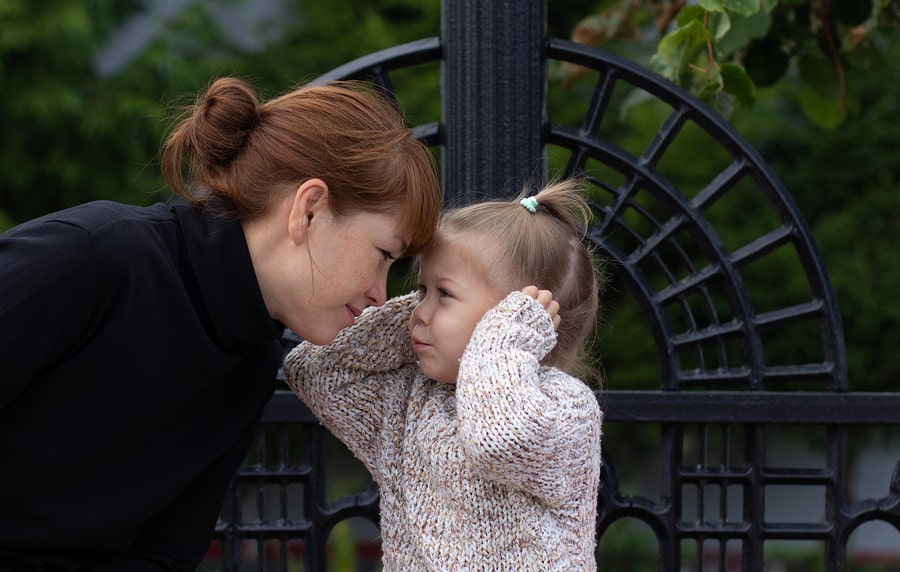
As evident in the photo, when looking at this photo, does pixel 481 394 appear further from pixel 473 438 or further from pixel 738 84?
pixel 738 84

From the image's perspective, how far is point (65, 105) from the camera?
15.9ft

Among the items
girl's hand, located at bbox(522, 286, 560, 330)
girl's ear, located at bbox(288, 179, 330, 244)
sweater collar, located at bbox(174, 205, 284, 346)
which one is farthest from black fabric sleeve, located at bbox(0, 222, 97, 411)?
girl's hand, located at bbox(522, 286, 560, 330)

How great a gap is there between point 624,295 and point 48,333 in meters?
3.57

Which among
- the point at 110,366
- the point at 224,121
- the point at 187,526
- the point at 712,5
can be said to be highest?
the point at 712,5

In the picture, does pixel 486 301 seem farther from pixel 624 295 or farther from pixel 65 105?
pixel 65 105

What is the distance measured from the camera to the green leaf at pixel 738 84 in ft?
6.55

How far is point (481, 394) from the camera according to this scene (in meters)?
1.53

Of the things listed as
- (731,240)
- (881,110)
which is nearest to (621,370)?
(731,240)

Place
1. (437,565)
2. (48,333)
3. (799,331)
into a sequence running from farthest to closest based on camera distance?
(799,331) → (437,565) → (48,333)

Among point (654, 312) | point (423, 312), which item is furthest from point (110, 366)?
point (654, 312)

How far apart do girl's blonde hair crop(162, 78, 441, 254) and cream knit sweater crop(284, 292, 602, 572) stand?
210 millimetres

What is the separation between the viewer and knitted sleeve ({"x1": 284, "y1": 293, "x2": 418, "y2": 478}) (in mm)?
1739

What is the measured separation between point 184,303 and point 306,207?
0.22 metres

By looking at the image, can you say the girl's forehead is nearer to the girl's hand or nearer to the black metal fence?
the girl's hand
